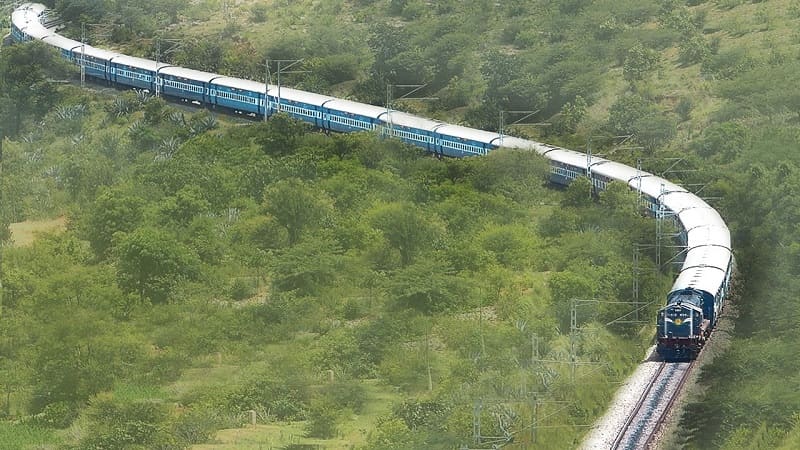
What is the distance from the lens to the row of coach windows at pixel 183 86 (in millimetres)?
99188

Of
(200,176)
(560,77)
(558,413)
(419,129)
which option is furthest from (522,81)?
(558,413)

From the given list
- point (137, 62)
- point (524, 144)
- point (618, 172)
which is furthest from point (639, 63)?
point (137, 62)

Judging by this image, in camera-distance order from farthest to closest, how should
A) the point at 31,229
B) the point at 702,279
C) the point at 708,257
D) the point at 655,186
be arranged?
the point at 31,229, the point at 655,186, the point at 708,257, the point at 702,279

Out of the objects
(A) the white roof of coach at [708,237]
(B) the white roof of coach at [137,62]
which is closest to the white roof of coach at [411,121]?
(B) the white roof of coach at [137,62]

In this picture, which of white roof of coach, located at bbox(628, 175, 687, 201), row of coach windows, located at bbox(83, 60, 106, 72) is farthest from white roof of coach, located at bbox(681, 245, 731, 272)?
row of coach windows, located at bbox(83, 60, 106, 72)

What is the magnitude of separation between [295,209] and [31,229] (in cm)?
1333

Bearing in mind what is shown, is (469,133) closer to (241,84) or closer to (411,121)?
(411,121)

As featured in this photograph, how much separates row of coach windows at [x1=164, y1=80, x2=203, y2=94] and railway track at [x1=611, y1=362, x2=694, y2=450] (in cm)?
5018

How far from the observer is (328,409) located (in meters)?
50.5

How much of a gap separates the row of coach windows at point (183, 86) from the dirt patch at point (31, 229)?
76.2 ft

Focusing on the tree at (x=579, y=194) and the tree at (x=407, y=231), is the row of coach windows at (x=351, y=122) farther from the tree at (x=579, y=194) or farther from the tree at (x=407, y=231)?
the tree at (x=407, y=231)

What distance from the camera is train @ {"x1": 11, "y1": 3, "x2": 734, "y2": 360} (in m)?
56.2

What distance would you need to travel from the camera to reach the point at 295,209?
71375mm

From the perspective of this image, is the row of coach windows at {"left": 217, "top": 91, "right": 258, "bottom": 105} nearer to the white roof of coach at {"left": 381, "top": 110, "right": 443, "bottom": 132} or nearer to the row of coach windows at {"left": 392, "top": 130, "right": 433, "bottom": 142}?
the white roof of coach at {"left": 381, "top": 110, "right": 443, "bottom": 132}
